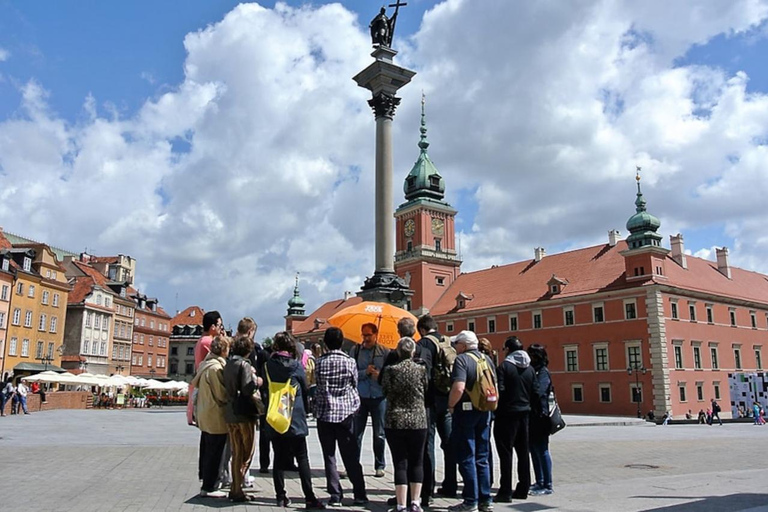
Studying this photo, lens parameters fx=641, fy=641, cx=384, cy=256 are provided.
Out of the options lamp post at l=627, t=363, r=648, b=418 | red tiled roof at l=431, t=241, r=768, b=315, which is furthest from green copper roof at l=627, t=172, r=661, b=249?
lamp post at l=627, t=363, r=648, b=418

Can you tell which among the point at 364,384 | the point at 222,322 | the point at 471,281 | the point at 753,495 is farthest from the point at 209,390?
the point at 471,281

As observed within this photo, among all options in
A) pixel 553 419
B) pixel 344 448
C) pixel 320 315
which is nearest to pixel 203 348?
pixel 344 448

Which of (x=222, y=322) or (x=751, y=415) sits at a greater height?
(x=222, y=322)

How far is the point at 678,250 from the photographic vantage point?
49.2 m

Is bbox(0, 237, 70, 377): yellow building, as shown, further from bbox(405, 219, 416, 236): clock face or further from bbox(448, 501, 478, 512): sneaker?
bbox(448, 501, 478, 512): sneaker

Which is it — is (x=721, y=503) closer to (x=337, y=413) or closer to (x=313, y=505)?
(x=337, y=413)

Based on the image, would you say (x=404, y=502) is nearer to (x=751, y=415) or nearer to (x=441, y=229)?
(x=751, y=415)

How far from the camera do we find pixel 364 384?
8984 mm

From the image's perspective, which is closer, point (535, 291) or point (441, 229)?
point (535, 291)

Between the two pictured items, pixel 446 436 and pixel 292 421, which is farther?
pixel 446 436

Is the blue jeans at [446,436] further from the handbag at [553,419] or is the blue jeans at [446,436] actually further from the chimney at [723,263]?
the chimney at [723,263]

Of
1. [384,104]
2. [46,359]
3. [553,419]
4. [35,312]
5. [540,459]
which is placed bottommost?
[540,459]

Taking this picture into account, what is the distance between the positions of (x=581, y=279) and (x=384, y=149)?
3216cm

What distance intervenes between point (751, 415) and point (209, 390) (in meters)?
37.1
